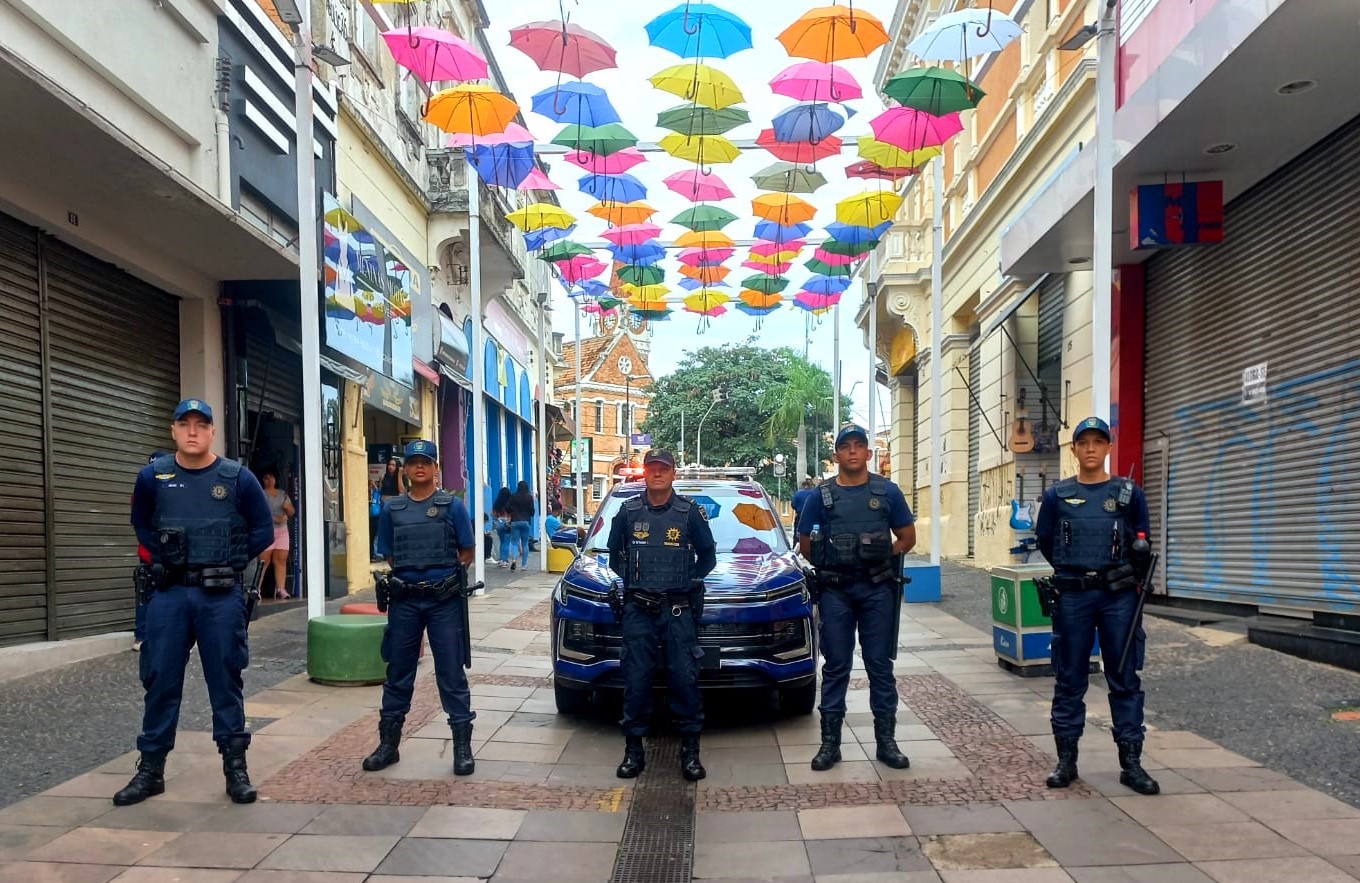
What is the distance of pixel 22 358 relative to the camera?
7.94 m

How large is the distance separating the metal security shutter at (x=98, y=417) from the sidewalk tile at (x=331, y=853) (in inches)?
206

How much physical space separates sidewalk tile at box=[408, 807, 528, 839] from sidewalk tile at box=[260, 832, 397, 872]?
194mm

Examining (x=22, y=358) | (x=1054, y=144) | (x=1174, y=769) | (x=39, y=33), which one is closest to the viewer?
(x=1174, y=769)

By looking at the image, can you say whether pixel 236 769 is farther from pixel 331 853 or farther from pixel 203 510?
pixel 203 510

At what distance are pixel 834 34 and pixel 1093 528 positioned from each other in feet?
21.5

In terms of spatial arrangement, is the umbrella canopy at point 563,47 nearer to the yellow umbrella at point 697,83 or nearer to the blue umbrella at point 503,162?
the yellow umbrella at point 697,83

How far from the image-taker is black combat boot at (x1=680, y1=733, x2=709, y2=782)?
17.6ft

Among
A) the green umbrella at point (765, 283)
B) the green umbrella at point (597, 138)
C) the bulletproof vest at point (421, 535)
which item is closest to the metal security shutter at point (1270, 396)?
the green umbrella at point (597, 138)

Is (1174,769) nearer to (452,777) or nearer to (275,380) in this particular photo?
(452,777)

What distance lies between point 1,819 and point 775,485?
2212 inches

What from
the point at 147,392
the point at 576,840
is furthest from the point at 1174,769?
the point at 147,392

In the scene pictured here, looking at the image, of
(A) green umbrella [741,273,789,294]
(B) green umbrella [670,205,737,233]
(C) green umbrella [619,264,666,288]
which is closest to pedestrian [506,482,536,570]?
(C) green umbrella [619,264,666,288]

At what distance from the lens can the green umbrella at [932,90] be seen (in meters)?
9.91

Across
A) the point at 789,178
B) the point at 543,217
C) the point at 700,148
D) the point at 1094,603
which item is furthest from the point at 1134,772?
the point at 543,217
